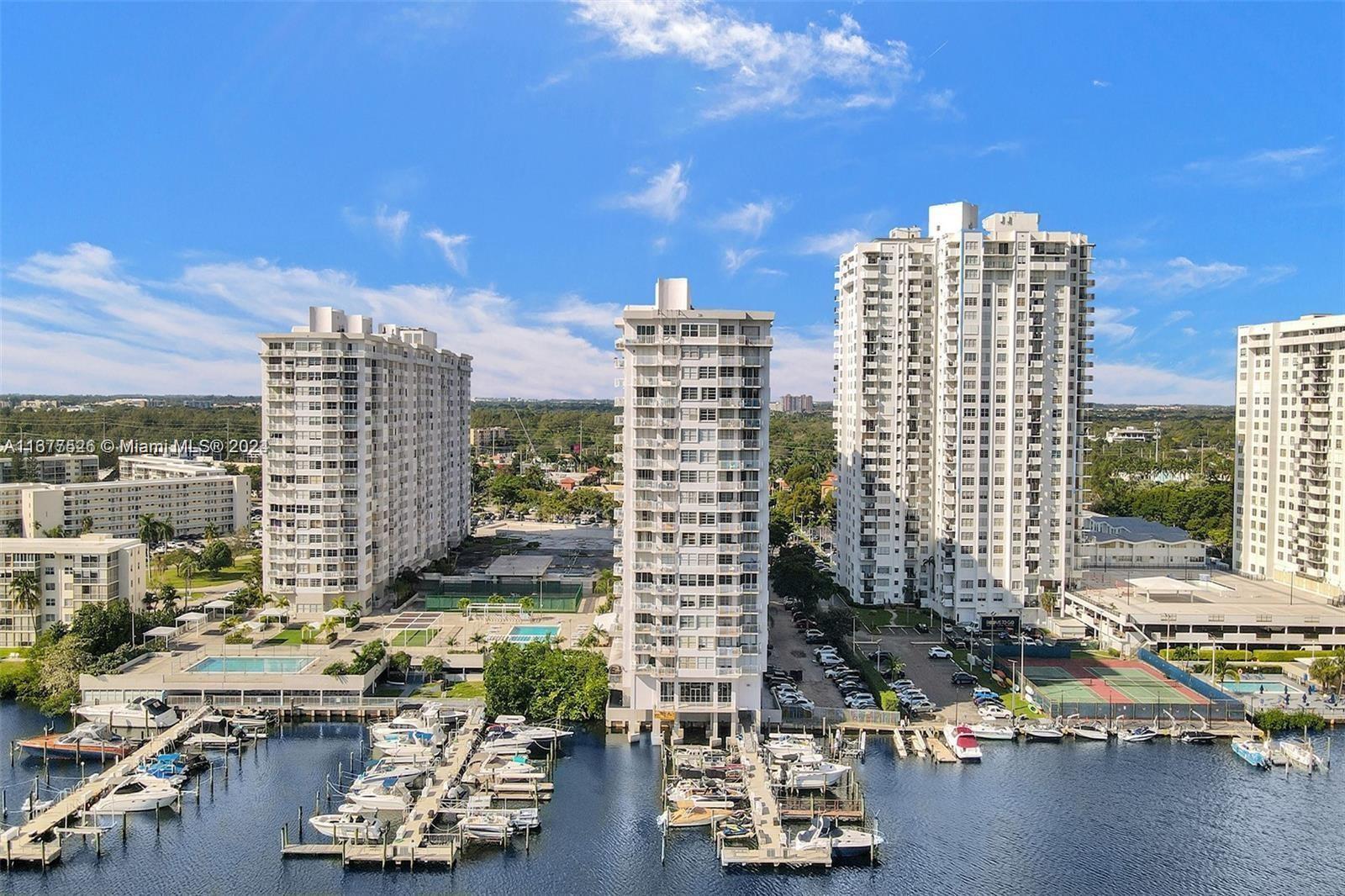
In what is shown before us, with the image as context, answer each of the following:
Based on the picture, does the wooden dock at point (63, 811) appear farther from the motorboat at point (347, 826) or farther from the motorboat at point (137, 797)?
the motorboat at point (347, 826)

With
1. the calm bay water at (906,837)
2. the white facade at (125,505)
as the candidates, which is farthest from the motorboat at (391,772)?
the white facade at (125,505)

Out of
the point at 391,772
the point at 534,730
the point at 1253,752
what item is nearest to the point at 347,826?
the point at 391,772

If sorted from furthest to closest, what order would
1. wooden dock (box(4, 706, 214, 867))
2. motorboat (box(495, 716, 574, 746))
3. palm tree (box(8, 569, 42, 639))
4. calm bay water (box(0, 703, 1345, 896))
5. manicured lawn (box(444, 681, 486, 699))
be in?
1. palm tree (box(8, 569, 42, 639))
2. manicured lawn (box(444, 681, 486, 699))
3. motorboat (box(495, 716, 574, 746))
4. wooden dock (box(4, 706, 214, 867))
5. calm bay water (box(0, 703, 1345, 896))

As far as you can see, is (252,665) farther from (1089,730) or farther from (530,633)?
(1089,730)

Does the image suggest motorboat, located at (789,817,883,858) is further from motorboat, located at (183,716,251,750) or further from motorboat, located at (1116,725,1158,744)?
motorboat, located at (183,716,251,750)

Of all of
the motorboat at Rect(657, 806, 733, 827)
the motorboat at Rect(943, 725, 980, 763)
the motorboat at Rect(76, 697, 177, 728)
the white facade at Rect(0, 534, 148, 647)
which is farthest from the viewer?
the white facade at Rect(0, 534, 148, 647)

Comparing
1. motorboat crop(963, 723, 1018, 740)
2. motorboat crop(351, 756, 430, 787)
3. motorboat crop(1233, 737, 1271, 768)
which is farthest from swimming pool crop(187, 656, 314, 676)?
motorboat crop(1233, 737, 1271, 768)

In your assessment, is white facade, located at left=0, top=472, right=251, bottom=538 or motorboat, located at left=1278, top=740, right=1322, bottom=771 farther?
white facade, located at left=0, top=472, right=251, bottom=538
